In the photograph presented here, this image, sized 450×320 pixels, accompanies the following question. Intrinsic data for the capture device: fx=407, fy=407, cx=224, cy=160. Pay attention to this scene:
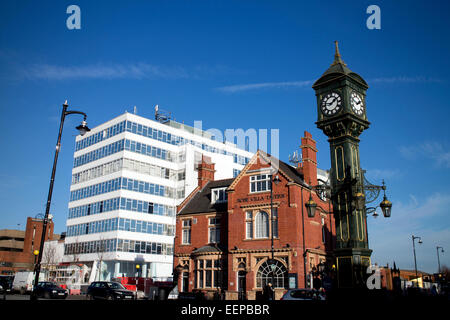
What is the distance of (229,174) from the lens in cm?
7781

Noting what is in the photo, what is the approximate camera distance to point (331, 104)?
2280cm

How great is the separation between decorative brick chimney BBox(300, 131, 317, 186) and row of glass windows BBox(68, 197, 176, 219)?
30.3m

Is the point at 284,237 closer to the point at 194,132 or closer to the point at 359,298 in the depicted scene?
the point at 359,298

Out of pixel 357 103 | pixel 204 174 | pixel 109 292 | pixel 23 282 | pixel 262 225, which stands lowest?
pixel 109 292

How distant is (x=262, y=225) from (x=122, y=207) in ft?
91.0

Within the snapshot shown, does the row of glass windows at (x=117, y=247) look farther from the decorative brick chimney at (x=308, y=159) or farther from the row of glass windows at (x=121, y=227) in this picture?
the decorative brick chimney at (x=308, y=159)

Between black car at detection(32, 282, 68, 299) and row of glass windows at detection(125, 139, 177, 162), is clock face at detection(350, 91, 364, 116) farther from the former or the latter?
row of glass windows at detection(125, 139, 177, 162)

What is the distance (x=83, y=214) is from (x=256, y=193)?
38.5m

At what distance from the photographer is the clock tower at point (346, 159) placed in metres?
19.9

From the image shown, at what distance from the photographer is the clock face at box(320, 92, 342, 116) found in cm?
2242

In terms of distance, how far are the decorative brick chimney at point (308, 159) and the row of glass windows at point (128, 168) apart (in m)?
31.1

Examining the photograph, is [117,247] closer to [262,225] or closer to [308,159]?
[262,225]

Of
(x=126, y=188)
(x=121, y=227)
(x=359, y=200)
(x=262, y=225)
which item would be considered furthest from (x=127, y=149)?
(x=359, y=200)
